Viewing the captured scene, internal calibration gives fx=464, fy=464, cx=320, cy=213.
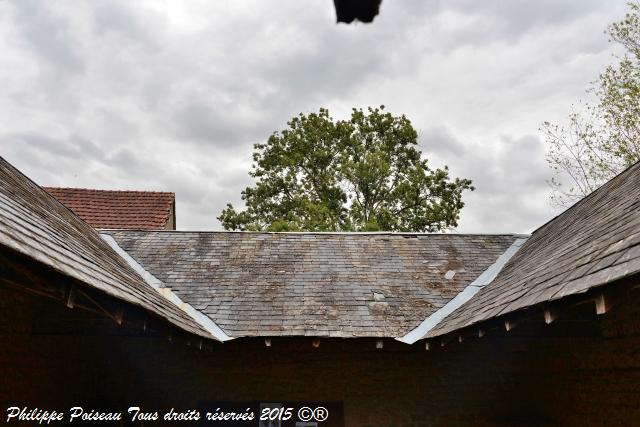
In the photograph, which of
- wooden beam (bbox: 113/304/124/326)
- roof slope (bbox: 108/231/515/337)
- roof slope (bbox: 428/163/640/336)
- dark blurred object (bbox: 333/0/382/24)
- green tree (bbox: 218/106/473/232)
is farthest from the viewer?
green tree (bbox: 218/106/473/232)

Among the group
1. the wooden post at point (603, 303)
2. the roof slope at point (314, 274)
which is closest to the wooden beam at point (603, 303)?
the wooden post at point (603, 303)

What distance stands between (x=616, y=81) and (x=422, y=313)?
43.1 feet

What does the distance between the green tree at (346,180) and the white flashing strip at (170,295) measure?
1137cm

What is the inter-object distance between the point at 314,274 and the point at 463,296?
102 inches

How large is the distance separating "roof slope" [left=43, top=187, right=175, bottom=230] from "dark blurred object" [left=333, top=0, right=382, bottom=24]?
1531 centimetres

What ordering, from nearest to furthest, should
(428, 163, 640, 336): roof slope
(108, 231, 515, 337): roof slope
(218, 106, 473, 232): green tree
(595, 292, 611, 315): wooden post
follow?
(595, 292, 611, 315): wooden post
(428, 163, 640, 336): roof slope
(108, 231, 515, 337): roof slope
(218, 106, 473, 232): green tree

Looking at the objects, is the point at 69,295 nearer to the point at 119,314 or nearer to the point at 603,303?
the point at 119,314

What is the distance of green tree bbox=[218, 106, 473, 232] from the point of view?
2158 centimetres

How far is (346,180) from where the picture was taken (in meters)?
22.3

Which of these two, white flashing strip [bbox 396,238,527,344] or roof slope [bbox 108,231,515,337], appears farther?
roof slope [bbox 108,231,515,337]

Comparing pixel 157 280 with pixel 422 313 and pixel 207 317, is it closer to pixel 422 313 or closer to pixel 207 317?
pixel 207 317

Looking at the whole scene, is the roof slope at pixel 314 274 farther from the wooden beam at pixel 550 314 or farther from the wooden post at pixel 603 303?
the wooden post at pixel 603 303

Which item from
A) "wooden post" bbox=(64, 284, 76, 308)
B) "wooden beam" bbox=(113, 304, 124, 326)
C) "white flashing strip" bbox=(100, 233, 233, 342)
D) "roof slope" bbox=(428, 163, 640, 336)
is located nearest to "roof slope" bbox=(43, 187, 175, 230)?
"white flashing strip" bbox=(100, 233, 233, 342)

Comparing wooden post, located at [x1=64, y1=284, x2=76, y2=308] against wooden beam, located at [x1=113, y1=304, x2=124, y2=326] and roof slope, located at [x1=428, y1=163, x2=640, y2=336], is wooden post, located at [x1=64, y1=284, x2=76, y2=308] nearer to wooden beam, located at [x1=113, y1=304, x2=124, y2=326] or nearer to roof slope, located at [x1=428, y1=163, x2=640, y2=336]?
wooden beam, located at [x1=113, y1=304, x2=124, y2=326]
